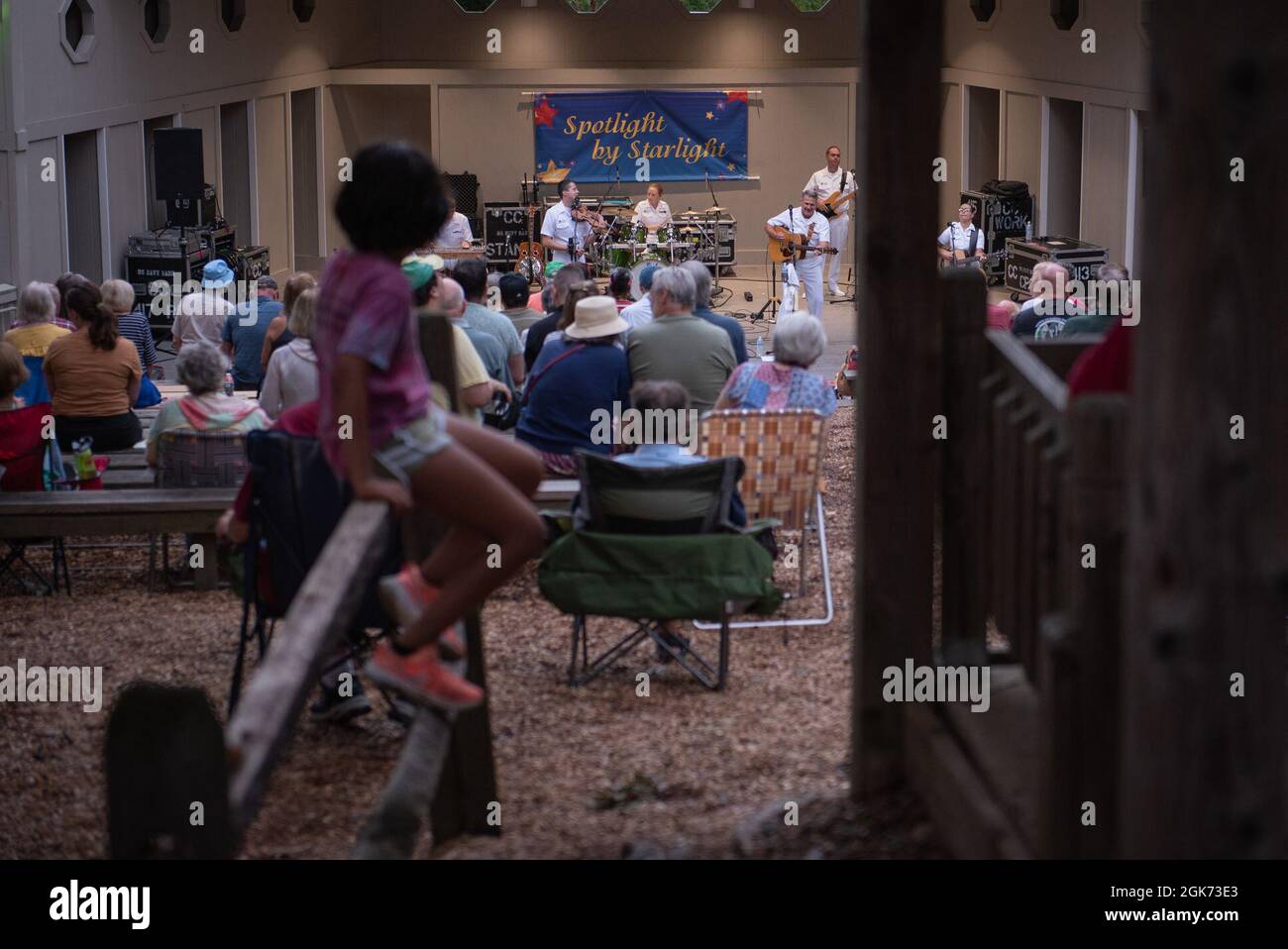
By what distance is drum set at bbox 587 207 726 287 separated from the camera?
17.3m

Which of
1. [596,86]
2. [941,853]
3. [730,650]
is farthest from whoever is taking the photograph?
[596,86]

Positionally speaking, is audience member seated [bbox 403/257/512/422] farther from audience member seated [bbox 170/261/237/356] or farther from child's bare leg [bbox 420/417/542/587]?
audience member seated [bbox 170/261/237/356]

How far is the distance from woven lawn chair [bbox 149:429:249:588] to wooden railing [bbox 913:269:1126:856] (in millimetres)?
3829

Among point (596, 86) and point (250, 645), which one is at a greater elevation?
point (596, 86)

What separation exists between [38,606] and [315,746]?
2.30 meters

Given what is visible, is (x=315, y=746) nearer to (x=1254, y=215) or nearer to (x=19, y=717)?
(x=19, y=717)

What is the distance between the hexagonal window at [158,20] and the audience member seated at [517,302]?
8.42 metres

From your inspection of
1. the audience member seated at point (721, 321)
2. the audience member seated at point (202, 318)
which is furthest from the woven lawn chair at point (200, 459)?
the audience member seated at point (202, 318)

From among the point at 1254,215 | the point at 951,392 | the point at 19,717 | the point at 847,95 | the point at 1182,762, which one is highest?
the point at 847,95

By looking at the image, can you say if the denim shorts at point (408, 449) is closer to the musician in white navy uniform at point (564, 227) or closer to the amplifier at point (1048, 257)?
the amplifier at point (1048, 257)

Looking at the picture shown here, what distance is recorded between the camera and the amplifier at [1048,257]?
16.8 m

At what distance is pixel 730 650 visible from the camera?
21.3ft

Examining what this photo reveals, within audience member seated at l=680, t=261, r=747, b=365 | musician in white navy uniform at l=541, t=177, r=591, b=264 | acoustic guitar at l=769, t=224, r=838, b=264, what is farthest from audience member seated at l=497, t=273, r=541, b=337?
musician in white navy uniform at l=541, t=177, r=591, b=264
